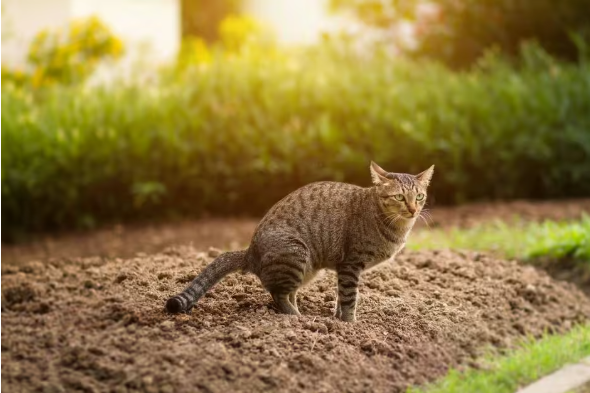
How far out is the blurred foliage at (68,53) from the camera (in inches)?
498

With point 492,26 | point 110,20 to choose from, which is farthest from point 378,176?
point 110,20

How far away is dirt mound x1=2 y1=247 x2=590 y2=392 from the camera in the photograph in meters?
4.08

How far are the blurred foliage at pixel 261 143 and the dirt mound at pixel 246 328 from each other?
3.32 meters

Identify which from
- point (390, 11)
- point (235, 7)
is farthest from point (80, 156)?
point (235, 7)

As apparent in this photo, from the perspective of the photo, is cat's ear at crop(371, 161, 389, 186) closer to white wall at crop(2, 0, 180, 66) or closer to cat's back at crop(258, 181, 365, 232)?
cat's back at crop(258, 181, 365, 232)

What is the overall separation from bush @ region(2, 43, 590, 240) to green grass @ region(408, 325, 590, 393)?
449 centimetres

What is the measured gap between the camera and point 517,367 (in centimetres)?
485

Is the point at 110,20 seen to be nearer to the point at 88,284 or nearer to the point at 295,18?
the point at 295,18

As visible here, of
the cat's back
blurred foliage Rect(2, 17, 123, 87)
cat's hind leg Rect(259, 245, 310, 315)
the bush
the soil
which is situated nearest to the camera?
cat's hind leg Rect(259, 245, 310, 315)

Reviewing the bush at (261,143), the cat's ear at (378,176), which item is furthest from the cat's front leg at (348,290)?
the bush at (261,143)

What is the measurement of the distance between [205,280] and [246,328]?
35 centimetres

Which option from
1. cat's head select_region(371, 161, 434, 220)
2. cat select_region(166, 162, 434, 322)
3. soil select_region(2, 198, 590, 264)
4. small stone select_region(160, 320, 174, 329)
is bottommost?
soil select_region(2, 198, 590, 264)

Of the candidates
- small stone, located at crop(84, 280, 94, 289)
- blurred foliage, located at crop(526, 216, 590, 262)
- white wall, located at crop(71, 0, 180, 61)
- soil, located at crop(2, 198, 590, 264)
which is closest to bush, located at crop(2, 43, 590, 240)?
soil, located at crop(2, 198, 590, 264)

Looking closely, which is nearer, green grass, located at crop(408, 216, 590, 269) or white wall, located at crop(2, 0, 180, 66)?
green grass, located at crop(408, 216, 590, 269)
